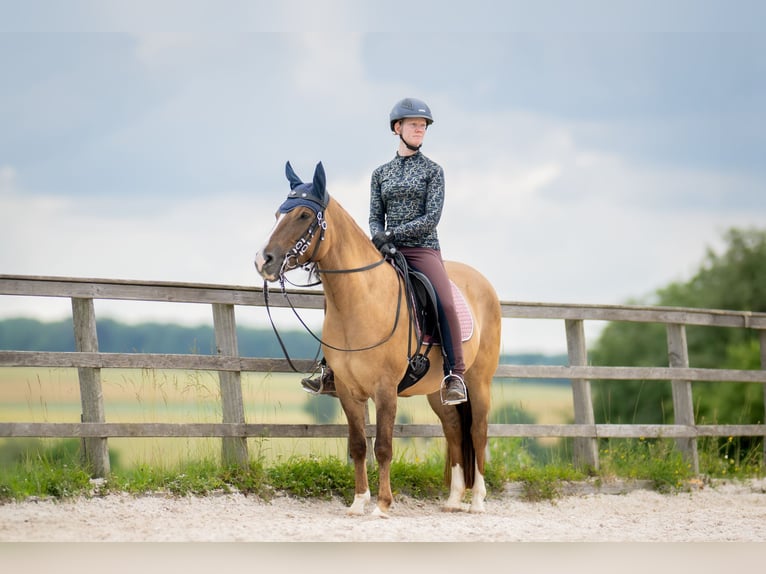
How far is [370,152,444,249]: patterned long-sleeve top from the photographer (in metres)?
6.62

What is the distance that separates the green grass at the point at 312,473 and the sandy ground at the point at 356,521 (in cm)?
10

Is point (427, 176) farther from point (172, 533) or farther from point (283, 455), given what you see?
point (172, 533)

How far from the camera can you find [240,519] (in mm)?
6184

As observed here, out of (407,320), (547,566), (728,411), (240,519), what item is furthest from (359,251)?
(728,411)

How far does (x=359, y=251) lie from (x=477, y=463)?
2.15 m

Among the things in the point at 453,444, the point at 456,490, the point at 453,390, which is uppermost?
the point at 453,390

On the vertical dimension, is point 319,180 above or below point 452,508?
above

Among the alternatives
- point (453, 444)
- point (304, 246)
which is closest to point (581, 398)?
point (453, 444)

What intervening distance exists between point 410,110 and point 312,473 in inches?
117

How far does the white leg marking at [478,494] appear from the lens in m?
7.10

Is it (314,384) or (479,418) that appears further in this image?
(479,418)

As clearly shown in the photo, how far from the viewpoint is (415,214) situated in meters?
6.71

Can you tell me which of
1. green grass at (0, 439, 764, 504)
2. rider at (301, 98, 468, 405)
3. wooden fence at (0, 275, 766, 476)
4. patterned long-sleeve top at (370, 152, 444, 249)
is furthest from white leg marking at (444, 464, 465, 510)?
patterned long-sleeve top at (370, 152, 444, 249)

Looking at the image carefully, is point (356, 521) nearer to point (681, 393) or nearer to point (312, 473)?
point (312, 473)
